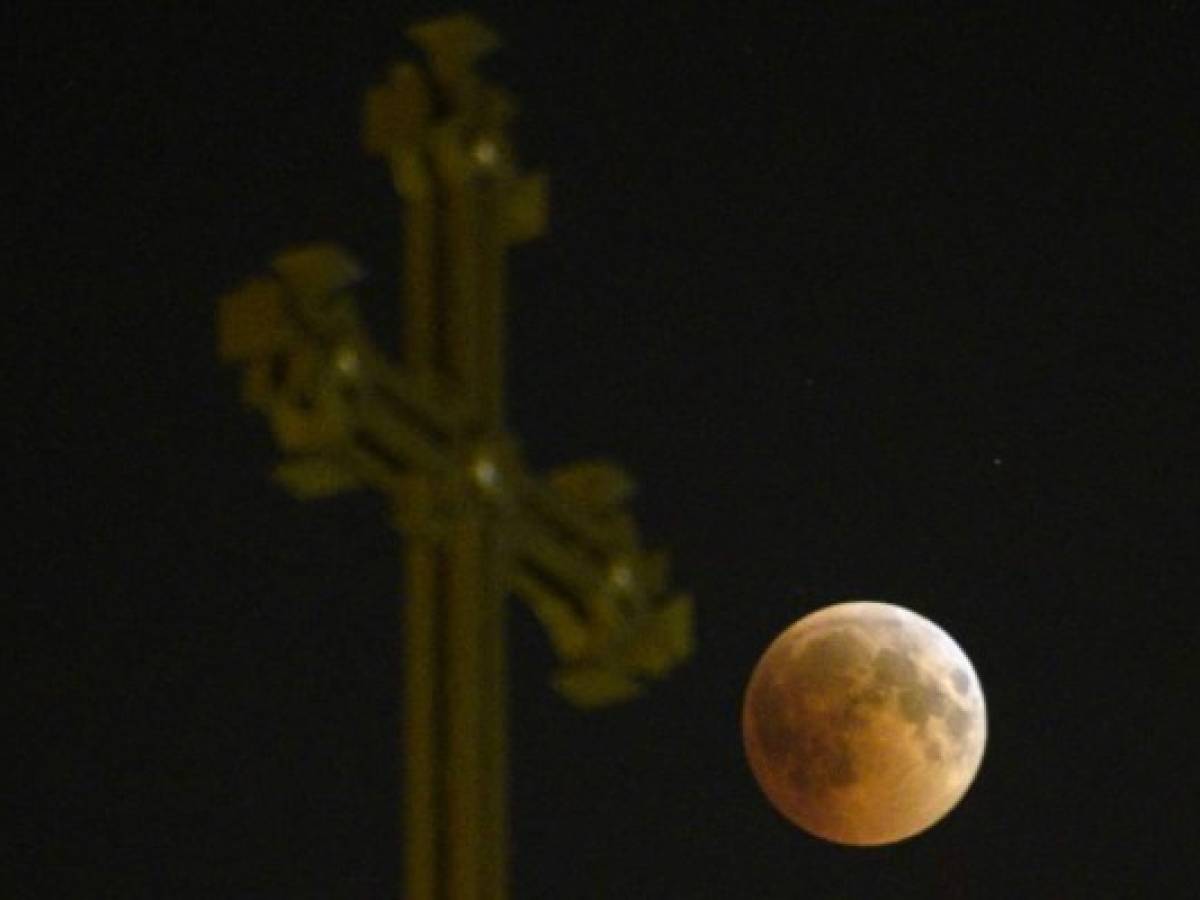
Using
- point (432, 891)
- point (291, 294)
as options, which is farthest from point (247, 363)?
point (432, 891)

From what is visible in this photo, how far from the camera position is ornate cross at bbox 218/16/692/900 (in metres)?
2.35

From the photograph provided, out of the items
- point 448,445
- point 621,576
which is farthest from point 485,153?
point 621,576

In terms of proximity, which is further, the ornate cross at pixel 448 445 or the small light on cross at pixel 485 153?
the small light on cross at pixel 485 153

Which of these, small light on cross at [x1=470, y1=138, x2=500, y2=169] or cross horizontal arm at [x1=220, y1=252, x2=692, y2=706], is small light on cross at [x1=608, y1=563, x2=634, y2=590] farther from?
small light on cross at [x1=470, y1=138, x2=500, y2=169]

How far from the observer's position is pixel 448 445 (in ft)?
8.45

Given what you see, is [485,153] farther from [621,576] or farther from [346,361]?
[621,576]

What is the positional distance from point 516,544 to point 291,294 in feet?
1.40

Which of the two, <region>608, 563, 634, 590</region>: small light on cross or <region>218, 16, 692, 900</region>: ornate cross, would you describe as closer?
<region>218, 16, 692, 900</region>: ornate cross

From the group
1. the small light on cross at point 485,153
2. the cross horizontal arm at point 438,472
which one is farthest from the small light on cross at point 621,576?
the small light on cross at point 485,153

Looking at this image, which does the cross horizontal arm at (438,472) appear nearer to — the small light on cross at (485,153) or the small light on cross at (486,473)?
the small light on cross at (486,473)

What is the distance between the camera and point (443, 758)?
2477mm

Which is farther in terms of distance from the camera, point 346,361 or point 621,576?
point 621,576

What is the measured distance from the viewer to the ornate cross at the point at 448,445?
2346mm

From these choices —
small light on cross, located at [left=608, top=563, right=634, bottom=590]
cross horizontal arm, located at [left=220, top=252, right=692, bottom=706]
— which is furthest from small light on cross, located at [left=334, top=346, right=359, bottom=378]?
small light on cross, located at [left=608, top=563, right=634, bottom=590]
